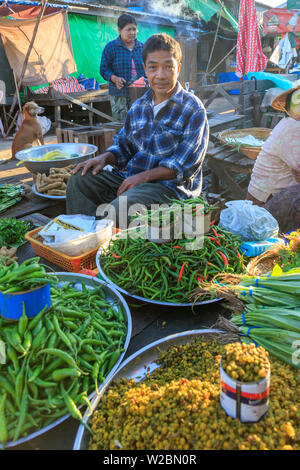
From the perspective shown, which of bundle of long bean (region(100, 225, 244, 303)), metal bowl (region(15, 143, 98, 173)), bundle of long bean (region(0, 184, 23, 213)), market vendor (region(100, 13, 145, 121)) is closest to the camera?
bundle of long bean (region(100, 225, 244, 303))

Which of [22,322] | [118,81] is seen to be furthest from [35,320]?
[118,81]

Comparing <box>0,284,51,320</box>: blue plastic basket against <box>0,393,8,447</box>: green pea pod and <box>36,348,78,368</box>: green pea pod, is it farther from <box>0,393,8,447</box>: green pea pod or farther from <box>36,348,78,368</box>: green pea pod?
<box>0,393,8,447</box>: green pea pod

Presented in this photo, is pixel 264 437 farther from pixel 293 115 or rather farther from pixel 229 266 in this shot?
pixel 293 115

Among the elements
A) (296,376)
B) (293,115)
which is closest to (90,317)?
(296,376)

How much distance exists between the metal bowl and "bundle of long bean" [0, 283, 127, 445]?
2.86 meters

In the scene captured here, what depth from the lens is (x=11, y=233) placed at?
295 cm

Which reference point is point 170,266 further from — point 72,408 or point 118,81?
point 118,81

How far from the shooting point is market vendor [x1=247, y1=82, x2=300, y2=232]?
3055mm

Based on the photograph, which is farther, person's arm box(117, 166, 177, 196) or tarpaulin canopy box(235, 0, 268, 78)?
tarpaulin canopy box(235, 0, 268, 78)

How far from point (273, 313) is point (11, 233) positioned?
2302mm

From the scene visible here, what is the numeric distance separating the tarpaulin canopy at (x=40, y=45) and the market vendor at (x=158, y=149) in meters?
7.46

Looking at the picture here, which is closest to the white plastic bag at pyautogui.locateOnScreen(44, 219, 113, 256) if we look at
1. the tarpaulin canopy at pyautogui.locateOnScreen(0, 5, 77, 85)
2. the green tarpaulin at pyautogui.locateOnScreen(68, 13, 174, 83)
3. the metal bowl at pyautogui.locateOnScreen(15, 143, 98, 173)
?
the metal bowl at pyautogui.locateOnScreen(15, 143, 98, 173)
